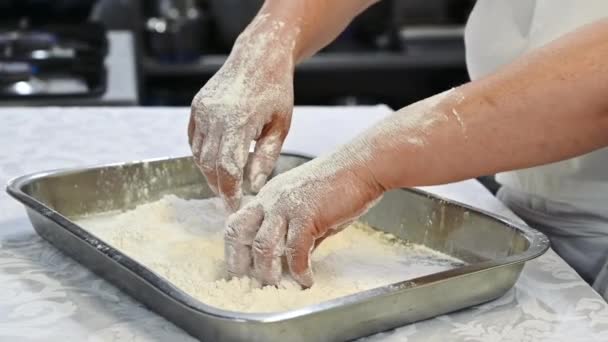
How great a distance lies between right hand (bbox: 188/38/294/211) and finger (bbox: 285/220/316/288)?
0.60 feet

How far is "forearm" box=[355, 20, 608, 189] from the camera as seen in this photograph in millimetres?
708

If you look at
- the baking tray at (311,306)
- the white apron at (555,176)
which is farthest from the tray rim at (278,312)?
the white apron at (555,176)

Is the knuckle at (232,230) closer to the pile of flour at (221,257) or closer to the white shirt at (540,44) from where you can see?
the pile of flour at (221,257)

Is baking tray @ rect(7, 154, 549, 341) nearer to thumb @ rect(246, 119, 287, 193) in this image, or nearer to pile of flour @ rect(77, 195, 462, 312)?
pile of flour @ rect(77, 195, 462, 312)

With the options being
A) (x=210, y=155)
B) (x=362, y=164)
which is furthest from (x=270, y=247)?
(x=210, y=155)

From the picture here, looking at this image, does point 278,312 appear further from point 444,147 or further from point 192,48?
point 192,48

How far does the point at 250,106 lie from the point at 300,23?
0.18 meters

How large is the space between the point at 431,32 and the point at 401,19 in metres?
0.12

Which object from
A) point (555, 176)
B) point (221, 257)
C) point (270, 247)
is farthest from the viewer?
point (555, 176)

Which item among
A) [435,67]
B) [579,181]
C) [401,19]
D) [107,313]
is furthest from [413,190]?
[401,19]

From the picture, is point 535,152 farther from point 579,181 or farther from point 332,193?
point 579,181

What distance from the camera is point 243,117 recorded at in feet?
2.97

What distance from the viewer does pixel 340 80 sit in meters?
2.88

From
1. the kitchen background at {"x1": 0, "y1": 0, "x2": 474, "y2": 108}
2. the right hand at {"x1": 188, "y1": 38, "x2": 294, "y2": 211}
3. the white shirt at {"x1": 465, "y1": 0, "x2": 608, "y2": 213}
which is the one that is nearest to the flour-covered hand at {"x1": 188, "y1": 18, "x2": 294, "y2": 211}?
the right hand at {"x1": 188, "y1": 38, "x2": 294, "y2": 211}
